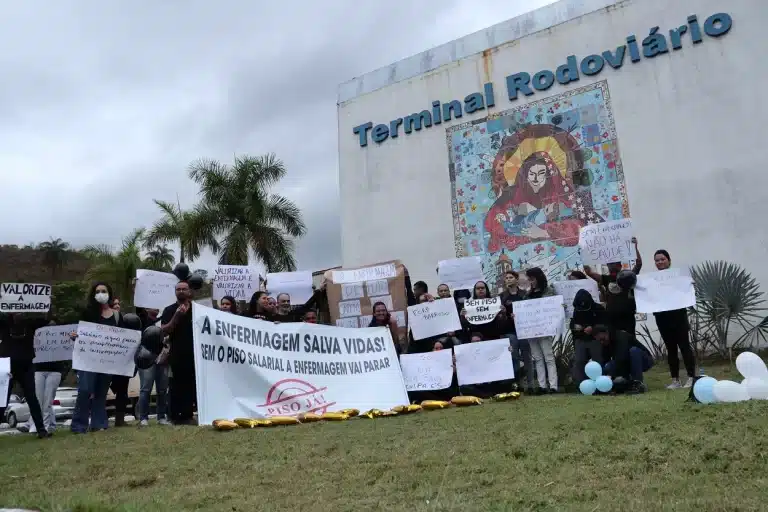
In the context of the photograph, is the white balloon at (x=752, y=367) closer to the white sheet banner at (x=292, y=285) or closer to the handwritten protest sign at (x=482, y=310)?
the handwritten protest sign at (x=482, y=310)

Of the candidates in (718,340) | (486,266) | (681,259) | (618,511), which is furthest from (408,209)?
(618,511)

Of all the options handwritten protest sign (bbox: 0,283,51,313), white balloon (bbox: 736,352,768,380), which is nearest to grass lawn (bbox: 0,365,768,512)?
white balloon (bbox: 736,352,768,380)

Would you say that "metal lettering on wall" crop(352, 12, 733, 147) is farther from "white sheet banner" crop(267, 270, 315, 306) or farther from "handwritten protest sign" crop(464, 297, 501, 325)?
"handwritten protest sign" crop(464, 297, 501, 325)

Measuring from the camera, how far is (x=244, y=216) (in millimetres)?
27891

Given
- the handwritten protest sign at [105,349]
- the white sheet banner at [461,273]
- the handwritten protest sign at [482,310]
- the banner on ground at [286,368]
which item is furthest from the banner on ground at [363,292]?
the handwritten protest sign at [105,349]

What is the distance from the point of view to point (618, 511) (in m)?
2.86

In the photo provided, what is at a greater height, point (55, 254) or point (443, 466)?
point (55, 254)

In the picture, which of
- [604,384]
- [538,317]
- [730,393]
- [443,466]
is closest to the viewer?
[443,466]

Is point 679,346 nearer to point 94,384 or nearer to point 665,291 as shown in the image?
point 665,291

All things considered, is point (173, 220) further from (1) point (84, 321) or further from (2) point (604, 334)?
(2) point (604, 334)

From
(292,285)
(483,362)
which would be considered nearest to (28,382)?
(292,285)

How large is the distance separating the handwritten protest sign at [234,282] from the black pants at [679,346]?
20.4ft

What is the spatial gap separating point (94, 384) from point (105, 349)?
1.37 feet

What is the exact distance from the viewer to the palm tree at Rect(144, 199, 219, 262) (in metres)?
27.5
